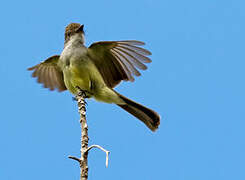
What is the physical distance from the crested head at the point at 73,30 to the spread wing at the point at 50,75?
1.83 feet

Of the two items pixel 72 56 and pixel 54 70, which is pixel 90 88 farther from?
pixel 54 70

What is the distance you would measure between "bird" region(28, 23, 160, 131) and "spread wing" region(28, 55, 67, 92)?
4.8 inches

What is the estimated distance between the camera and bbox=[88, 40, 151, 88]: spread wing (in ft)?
19.4

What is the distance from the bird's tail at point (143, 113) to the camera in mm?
6113

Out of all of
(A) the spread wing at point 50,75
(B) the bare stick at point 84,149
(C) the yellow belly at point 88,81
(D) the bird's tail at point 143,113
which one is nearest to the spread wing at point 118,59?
(C) the yellow belly at point 88,81

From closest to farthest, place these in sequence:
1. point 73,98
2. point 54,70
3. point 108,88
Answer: point 73,98
point 108,88
point 54,70

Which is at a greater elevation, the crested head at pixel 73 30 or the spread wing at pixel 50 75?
the crested head at pixel 73 30

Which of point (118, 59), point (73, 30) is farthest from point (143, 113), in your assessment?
point (73, 30)

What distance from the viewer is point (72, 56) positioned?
19.3ft

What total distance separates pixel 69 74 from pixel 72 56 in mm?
269

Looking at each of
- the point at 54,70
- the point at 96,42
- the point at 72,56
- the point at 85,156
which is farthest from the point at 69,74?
the point at 85,156

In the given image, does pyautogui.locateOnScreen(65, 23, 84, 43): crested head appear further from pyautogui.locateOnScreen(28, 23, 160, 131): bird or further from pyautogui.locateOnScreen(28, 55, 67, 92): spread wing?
pyautogui.locateOnScreen(28, 55, 67, 92): spread wing

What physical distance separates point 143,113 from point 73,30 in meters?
1.70

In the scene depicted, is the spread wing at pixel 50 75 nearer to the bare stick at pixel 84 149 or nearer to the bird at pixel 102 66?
the bird at pixel 102 66
